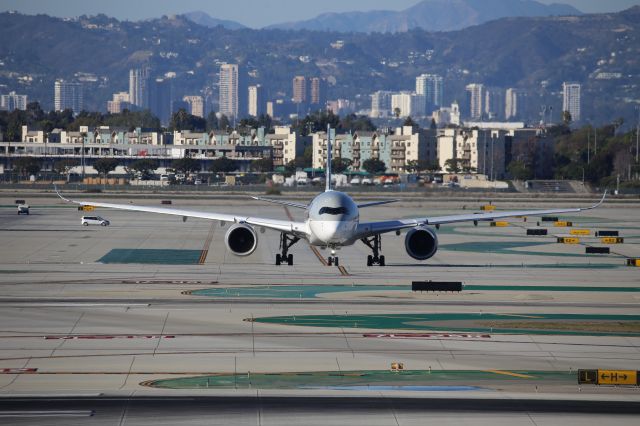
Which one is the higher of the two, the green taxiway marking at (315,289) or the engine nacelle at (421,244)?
the engine nacelle at (421,244)

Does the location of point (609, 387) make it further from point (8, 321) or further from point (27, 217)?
point (27, 217)

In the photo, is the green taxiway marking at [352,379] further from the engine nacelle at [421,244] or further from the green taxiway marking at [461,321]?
the engine nacelle at [421,244]

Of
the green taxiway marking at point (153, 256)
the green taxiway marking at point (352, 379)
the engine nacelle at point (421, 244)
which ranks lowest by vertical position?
the green taxiway marking at point (153, 256)

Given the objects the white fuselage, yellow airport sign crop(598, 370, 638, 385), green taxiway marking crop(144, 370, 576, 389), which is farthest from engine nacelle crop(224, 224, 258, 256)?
yellow airport sign crop(598, 370, 638, 385)

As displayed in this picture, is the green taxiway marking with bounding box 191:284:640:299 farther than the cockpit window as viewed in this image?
No

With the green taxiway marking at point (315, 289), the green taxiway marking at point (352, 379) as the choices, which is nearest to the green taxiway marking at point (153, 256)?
the green taxiway marking at point (315, 289)

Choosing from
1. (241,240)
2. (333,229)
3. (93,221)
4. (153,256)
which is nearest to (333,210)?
(333,229)

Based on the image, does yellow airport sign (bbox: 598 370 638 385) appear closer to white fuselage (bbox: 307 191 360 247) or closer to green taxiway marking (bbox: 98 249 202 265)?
white fuselage (bbox: 307 191 360 247)
